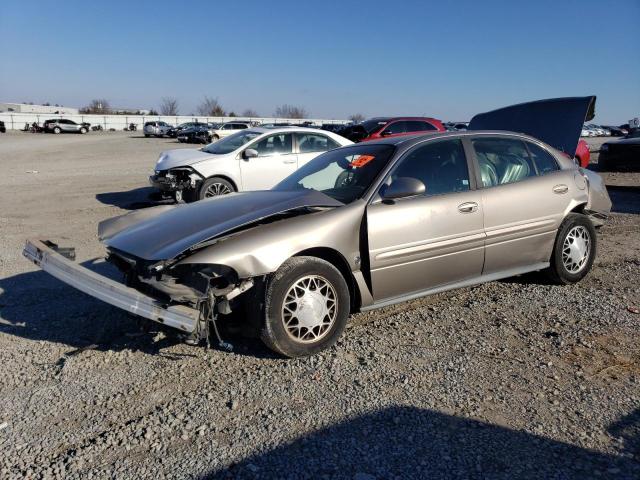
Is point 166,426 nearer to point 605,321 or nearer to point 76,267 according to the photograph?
point 76,267

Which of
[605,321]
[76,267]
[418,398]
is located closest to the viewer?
[418,398]

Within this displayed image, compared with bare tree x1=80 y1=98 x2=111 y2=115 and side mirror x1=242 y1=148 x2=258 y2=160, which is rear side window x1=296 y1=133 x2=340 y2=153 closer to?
side mirror x1=242 y1=148 x2=258 y2=160

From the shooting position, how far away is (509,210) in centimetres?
482

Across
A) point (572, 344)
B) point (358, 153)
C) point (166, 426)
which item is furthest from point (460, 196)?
point (166, 426)

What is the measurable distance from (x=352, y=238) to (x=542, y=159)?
8.37 feet

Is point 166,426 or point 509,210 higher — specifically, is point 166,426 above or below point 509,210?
below

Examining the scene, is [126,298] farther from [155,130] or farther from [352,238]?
[155,130]

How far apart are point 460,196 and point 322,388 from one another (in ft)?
6.91

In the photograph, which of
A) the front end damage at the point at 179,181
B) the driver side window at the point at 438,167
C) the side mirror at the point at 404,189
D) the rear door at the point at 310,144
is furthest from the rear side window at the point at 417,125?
the side mirror at the point at 404,189

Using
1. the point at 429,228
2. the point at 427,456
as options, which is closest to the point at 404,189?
the point at 429,228

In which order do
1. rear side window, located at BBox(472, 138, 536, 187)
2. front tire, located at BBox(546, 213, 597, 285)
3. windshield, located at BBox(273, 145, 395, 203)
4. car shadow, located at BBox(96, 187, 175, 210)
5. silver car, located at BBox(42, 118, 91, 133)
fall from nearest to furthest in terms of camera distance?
windshield, located at BBox(273, 145, 395, 203)
rear side window, located at BBox(472, 138, 536, 187)
front tire, located at BBox(546, 213, 597, 285)
car shadow, located at BBox(96, 187, 175, 210)
silver car, located at BBox(42, 118, 91, 133)

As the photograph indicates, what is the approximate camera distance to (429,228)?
4.30 metres

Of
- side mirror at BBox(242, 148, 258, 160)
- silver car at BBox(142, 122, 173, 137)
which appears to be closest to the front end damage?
side mirror at BBox(242, 148, 258, 160)

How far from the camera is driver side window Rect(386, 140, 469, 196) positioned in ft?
14.6
